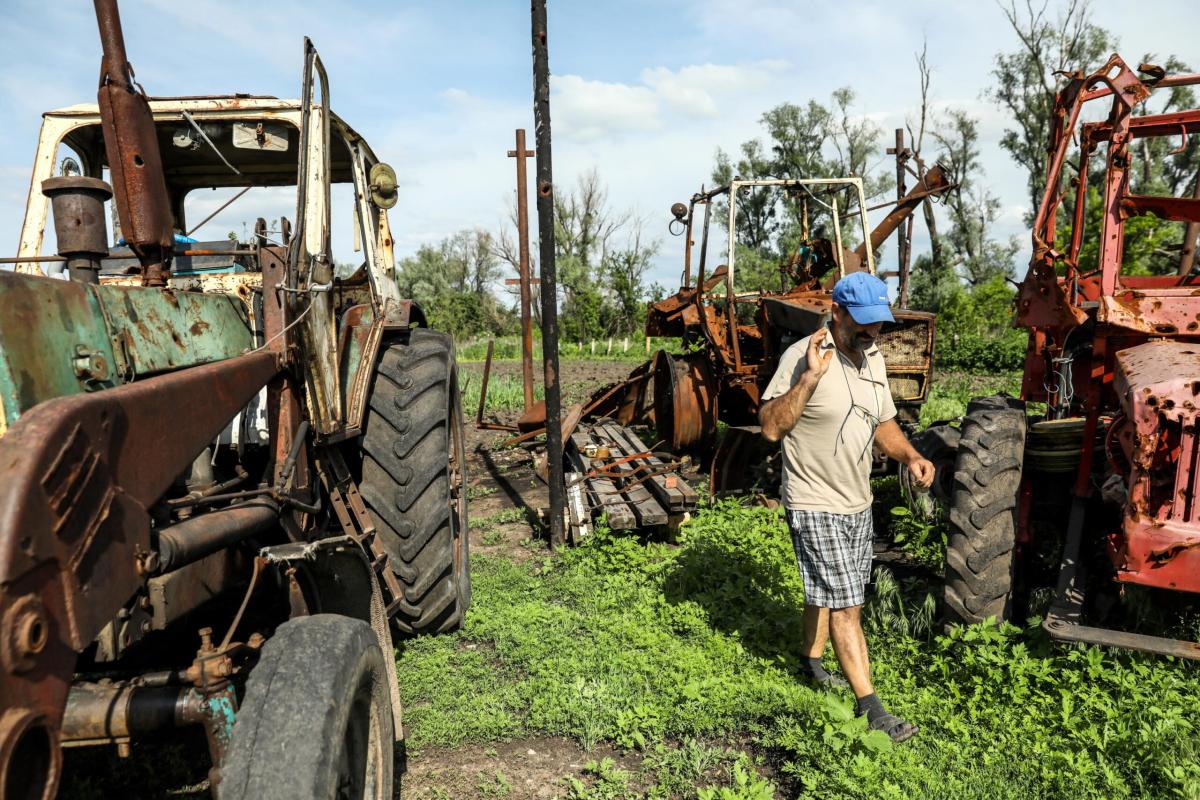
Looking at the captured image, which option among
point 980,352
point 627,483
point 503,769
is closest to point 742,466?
point 627,483

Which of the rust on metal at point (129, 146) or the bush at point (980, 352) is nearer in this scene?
the rust on metal at point (129, 146)

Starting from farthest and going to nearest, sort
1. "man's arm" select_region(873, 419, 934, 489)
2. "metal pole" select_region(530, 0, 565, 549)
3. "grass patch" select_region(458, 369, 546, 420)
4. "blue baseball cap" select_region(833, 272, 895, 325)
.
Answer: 1. "grass patch" select_region(458, 369, 546, 420)
2. "metal pole" select_region(530, 0, 565, 549)
3. "man's arm" select_region(873, 419, 934, 489)
4. "blue baseball cap" select_region(833, 272, 895, 325)

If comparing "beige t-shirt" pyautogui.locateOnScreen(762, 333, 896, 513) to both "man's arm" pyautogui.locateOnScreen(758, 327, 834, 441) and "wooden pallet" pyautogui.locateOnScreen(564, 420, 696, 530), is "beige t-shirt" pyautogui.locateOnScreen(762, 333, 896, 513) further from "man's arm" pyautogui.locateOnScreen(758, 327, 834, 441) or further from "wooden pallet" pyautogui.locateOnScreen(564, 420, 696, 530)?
"wooden pallet" pyautogui.locateOnScreen(564, 420, 696, 530)

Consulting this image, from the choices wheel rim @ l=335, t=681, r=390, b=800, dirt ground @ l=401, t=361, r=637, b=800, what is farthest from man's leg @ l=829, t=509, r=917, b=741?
wheel rim @ l=335, t=681, r=390, b=800

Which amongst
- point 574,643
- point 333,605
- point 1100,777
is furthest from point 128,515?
point 1100,777

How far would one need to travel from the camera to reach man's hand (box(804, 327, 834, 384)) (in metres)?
3.24

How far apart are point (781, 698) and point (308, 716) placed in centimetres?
226

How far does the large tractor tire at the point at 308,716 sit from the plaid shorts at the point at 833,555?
6.27ft

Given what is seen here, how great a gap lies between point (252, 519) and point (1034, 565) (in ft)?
12.4

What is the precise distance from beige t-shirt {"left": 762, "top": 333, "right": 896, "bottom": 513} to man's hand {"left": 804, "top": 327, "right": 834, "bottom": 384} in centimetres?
6

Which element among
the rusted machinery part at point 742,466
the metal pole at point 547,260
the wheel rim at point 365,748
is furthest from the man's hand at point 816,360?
the rusted machinery part at point 742,466

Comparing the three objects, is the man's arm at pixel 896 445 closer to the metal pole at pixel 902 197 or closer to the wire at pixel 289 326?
the wire at pixel 289 326

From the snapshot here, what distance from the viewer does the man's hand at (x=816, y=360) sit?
324 centimetres

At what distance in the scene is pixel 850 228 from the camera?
118 feet
